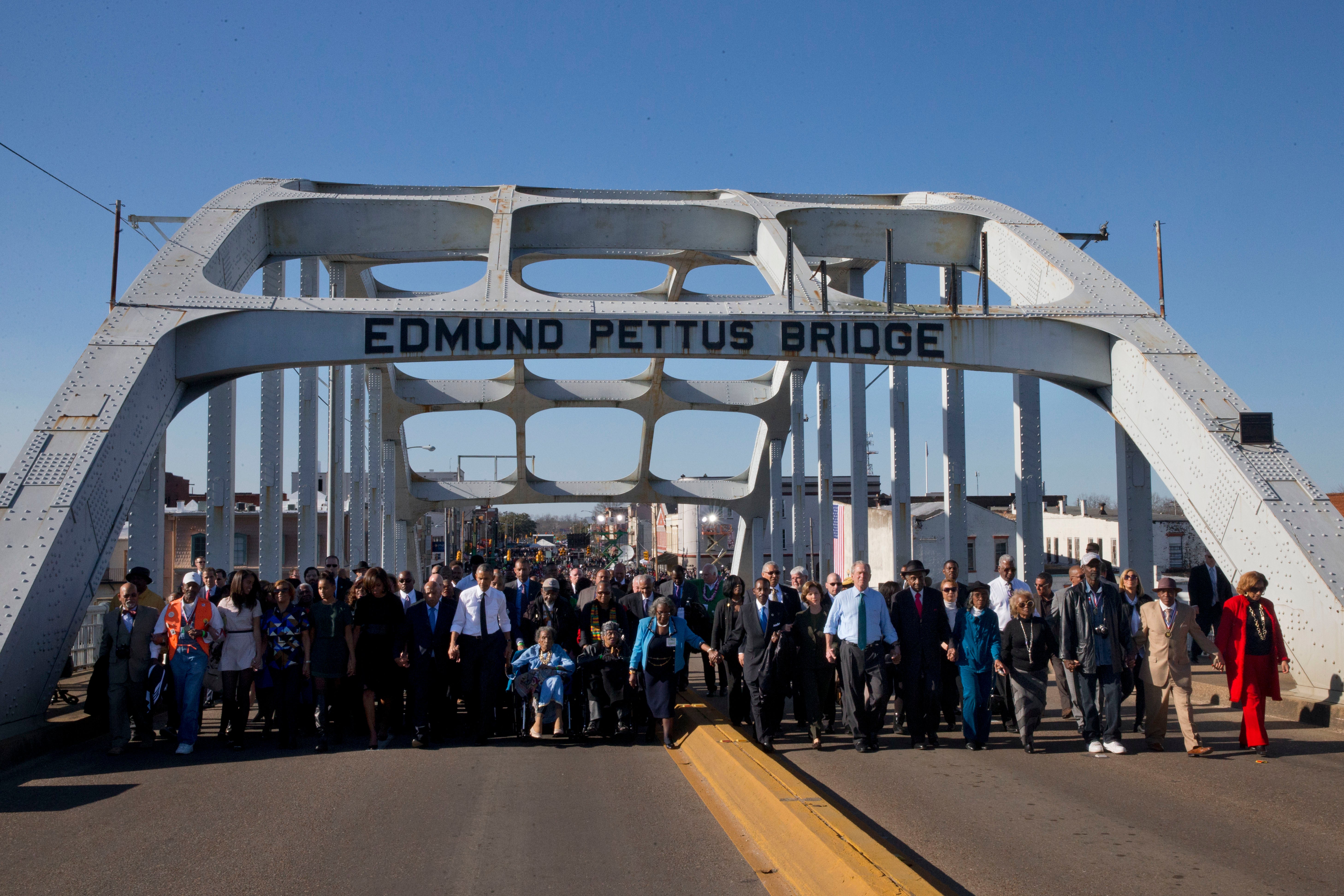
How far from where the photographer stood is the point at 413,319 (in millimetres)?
12445

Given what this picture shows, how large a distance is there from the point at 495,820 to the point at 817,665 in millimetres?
3867

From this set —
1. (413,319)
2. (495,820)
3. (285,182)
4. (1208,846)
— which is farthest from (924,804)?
(285,182)

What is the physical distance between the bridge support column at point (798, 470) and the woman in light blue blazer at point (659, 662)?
50.0ft

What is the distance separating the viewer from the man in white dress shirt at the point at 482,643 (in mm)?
9180

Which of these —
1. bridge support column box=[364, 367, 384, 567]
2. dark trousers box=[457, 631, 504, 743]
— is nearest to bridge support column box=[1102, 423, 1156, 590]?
dark trousers box=[457, 631, 504, 743]

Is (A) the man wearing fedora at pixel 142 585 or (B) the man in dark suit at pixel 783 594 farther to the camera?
(B) the man in dark suit at pixel 783 594

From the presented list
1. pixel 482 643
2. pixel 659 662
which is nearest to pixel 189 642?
pixel 482 643

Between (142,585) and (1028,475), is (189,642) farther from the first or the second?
(1028,475)

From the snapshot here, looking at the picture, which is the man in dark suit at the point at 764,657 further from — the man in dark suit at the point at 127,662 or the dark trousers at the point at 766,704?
the man in dark suit at the point at 127,662

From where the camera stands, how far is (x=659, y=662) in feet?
29.1

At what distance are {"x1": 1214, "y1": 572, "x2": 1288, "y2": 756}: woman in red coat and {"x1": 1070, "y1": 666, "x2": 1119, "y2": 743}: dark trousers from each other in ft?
2.86

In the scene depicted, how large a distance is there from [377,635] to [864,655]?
421 centimetres

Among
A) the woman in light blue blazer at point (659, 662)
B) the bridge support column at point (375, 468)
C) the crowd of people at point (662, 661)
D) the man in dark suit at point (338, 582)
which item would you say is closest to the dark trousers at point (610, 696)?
the crowd of people at point (662, 661)

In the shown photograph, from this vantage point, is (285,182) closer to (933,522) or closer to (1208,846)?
(1208,846)
